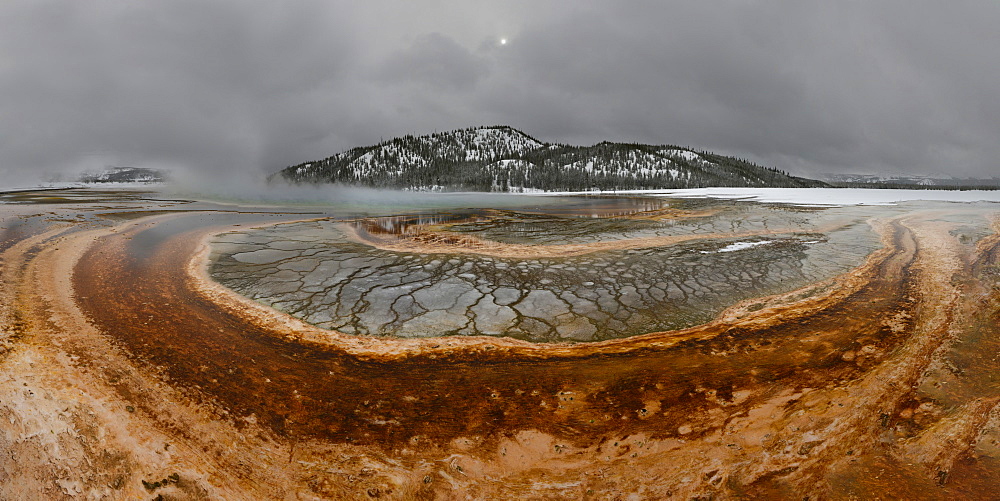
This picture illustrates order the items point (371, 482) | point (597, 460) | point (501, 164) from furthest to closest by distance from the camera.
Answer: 1. point (501, 164)
2. point (597, 460)
3. point (371, 482)

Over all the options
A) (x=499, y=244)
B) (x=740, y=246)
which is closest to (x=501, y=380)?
(x=499, y=244)

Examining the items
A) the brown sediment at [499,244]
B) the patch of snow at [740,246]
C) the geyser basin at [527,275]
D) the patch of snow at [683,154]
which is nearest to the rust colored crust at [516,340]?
the geyser basin at [527,275]

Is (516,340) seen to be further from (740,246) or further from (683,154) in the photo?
(683,154)

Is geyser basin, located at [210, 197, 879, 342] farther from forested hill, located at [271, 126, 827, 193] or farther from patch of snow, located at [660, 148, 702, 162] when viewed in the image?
patch of snow, located at [660, 148, 702, 162]

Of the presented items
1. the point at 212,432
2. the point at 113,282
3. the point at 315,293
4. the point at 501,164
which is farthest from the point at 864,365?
the point at 501,164

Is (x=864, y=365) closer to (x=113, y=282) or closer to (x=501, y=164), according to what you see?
(x=113, y=282)

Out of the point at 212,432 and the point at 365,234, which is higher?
the point at 365,234

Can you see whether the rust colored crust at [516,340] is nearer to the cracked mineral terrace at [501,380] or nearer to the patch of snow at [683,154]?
the cracked mineral terrace at [501,380]
